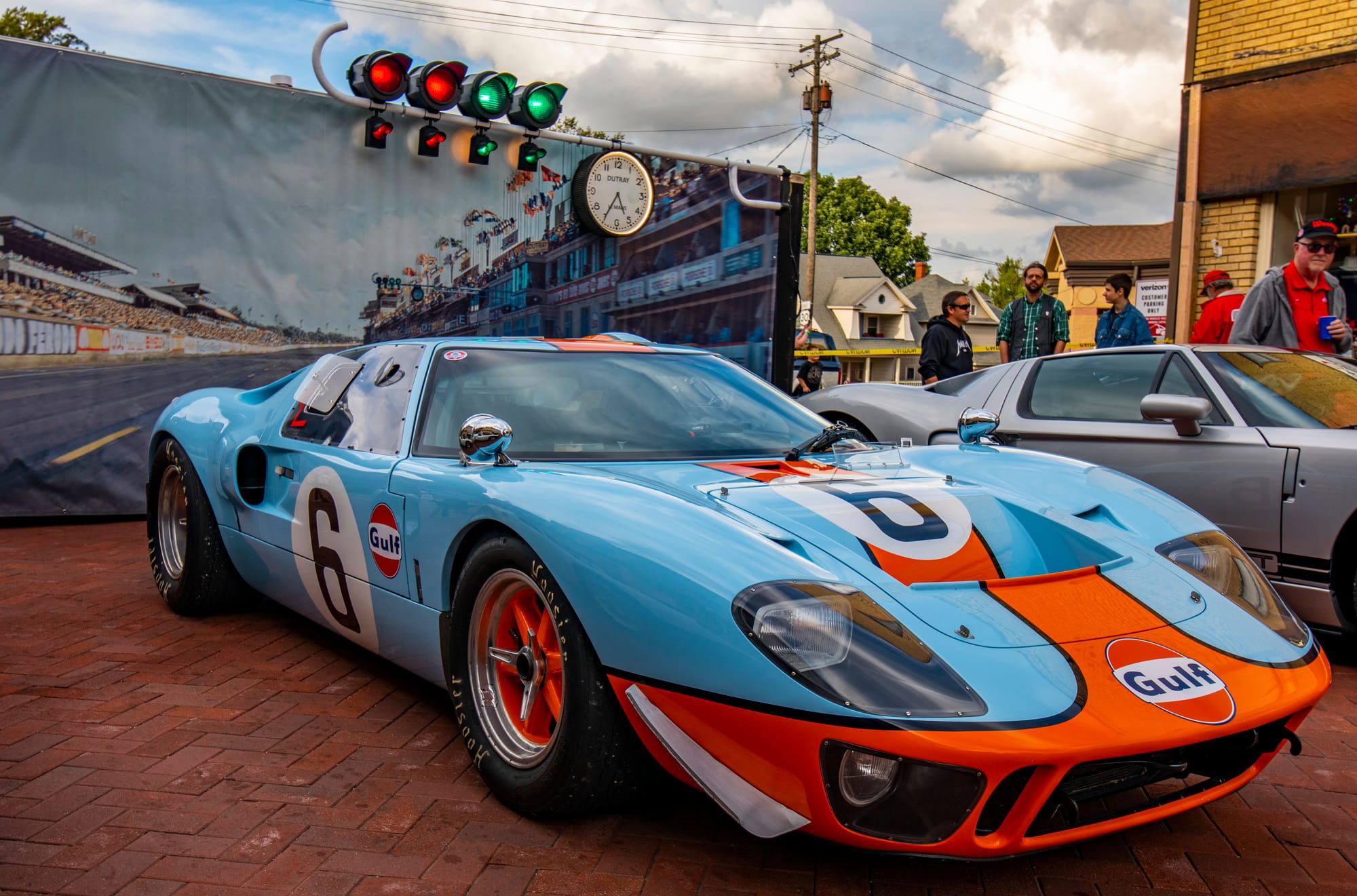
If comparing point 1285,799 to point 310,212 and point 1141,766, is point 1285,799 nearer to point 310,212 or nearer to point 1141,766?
point 1141,766

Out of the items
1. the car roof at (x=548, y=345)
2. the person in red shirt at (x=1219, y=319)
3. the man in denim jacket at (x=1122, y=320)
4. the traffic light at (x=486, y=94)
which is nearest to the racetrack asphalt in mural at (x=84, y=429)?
the traffic light at (x=486, y=94)

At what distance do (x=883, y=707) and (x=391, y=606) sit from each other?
163 cm

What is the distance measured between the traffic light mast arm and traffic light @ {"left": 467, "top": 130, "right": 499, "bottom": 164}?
0.07 metres

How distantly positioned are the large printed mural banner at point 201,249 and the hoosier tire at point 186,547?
2.62 metres

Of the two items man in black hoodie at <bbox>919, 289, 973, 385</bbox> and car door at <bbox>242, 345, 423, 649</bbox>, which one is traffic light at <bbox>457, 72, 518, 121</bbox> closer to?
man in black hoodie at <bbox>919, 289, 973, 385</bbox>

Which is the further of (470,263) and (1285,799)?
(470,263)

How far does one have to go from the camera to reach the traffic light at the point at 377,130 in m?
7.31

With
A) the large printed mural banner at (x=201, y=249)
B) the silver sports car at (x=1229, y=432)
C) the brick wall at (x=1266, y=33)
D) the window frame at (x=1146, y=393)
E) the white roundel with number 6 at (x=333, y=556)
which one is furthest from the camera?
the brick wall at (x=1266, y=33)

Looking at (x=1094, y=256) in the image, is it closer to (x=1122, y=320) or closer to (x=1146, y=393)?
(x=1122, y=320)

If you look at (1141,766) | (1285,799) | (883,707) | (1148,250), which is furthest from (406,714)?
(1148,250)

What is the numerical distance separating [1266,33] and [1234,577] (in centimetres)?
949

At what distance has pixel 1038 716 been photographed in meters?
1.79

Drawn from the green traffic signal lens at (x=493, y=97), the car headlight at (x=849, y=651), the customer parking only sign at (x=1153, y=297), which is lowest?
the car headlight at (x=849, y=651)

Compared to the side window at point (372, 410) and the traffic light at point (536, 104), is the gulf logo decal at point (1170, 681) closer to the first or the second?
the side window at point (372, 410)
